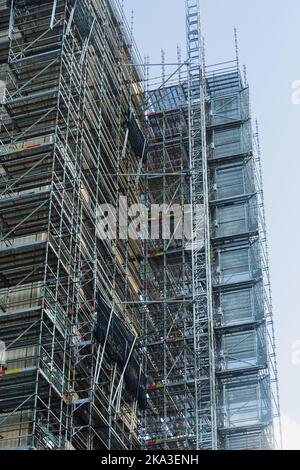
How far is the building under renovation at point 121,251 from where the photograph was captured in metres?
34.6

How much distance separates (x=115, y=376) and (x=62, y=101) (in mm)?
9791

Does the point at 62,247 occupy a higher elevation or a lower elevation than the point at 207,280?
lower

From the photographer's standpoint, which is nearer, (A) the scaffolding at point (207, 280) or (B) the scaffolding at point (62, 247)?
(B) the scaffolding at point (62, 247)

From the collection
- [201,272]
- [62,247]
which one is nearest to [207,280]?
[201,272]

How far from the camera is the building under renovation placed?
1363 inches

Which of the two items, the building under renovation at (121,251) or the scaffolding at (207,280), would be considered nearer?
the building under renovation at (121,251)

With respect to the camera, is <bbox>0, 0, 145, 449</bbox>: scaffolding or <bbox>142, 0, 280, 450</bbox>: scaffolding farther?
<bbox>142, 0, 280, 450</bbox>: scaffolding

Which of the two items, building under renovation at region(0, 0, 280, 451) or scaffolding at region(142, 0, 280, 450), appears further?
scaffolding at region(142, 0, 280, 450)

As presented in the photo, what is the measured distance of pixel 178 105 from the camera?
171ft

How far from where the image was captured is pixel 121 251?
4412cm

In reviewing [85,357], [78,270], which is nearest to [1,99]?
[78,270]

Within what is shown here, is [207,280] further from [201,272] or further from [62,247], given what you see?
[62,247]

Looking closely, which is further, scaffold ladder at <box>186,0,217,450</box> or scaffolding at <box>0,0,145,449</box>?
scaffold ladder at <box>186,0,217,450</box>

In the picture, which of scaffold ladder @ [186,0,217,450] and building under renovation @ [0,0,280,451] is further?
scaffold ladder @ [186,0,217,450]
